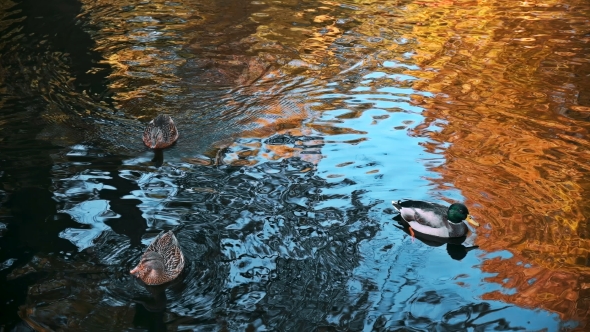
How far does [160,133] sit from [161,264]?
3.01m

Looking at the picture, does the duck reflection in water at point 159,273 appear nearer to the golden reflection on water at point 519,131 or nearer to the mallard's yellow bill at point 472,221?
the golden reflection on water at point 519,131

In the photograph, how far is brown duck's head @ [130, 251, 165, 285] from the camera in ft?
20.0

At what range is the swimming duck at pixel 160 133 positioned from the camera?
8.81 metres

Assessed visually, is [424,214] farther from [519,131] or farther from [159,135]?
[159,135]

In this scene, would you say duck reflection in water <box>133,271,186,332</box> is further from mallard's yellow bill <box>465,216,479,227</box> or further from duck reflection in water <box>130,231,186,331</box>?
mallard's yellow bill <box>465,216,479,227</box>

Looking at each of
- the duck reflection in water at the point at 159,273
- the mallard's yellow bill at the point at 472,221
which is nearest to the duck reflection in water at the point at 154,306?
the duck reflection in water at the point at 159,273

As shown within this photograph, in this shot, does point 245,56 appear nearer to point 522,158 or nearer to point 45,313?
point 522,158

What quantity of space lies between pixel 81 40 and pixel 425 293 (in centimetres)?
885

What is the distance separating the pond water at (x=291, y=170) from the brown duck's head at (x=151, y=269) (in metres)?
0.11

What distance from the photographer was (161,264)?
20.2 feet

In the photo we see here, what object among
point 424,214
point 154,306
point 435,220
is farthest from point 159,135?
point 435,220

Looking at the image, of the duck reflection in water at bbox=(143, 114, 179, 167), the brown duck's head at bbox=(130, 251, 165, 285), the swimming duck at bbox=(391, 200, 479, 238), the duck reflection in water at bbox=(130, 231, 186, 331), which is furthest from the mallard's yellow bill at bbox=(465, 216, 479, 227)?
the duck reflection in water at bbox=(143, 114, 179, 167)

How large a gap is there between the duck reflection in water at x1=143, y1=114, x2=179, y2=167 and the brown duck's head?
103 inches

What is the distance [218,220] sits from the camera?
23.7 feet
